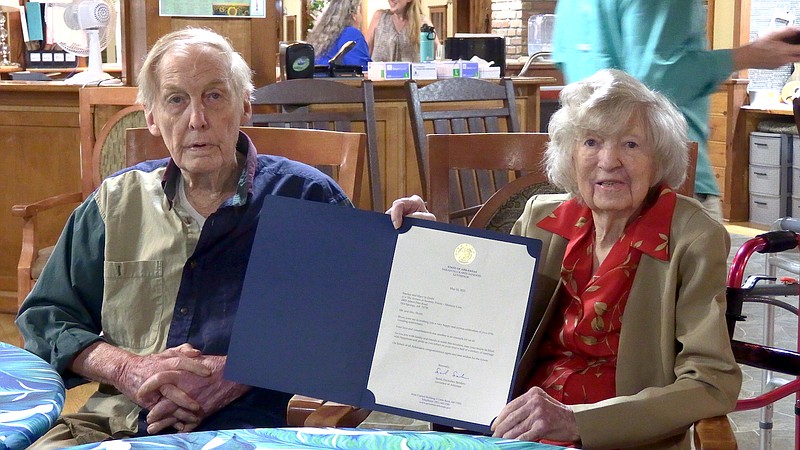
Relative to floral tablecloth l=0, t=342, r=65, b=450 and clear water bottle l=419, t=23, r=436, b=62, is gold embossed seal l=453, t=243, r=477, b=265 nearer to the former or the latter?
floral tablecloth l=0, t=342, r=65, b=450

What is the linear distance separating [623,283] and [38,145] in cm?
374

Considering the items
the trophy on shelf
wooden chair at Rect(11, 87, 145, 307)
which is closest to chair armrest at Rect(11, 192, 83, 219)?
wooden chair at Rect(11, 87, 145, 307)

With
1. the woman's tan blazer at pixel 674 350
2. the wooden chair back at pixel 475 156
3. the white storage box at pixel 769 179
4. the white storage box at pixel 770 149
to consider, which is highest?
the wooden chair back at pixel 475 156

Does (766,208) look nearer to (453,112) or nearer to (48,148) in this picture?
(453,112)

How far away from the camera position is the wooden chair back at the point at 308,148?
7.51 ft

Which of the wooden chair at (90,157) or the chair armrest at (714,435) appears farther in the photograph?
the wooden chair at (90,157)

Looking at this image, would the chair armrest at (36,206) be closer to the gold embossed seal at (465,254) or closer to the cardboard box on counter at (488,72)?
the gold embossed seal at (465,254)

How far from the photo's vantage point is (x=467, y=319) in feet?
5.28

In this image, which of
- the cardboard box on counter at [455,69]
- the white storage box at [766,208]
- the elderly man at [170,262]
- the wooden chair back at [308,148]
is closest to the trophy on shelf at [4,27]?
the cardboard box on counter at [455,69]

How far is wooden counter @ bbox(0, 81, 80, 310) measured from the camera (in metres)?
4.80

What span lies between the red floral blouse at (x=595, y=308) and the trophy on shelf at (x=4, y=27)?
6.95 m

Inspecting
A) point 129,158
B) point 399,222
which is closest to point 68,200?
point 129,158

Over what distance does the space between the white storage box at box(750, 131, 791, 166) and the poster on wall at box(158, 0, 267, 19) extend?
4.41 meters

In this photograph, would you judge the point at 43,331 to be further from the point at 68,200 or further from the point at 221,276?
the point at 68,200
